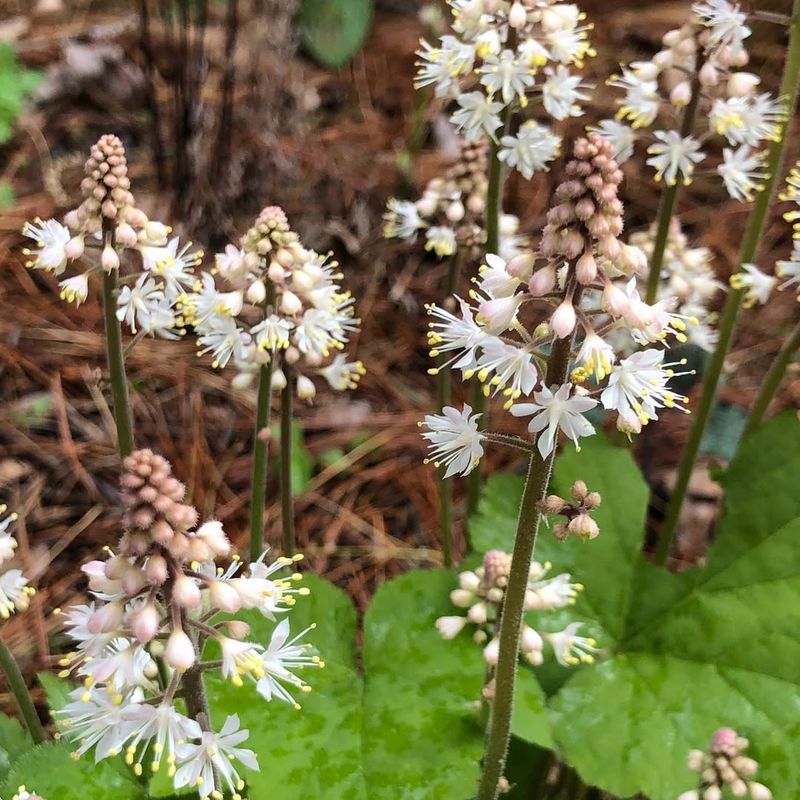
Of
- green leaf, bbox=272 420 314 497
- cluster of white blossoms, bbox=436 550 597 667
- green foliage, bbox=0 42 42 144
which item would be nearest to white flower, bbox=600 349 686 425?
cluster of white blossoms, bbox=436 550 597 667

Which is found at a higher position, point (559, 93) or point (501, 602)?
point (559, 93)

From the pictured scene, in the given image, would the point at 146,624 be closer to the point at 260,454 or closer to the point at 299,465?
the point at 260,454

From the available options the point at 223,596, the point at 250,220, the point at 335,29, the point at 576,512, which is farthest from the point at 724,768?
the point at 335,29

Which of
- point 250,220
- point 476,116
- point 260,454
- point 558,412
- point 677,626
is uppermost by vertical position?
point 476,116

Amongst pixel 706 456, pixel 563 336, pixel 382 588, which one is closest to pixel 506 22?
pixel 563 336

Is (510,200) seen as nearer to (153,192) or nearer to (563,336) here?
(153,192)

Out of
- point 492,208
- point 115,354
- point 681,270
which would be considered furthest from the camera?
point 681,270

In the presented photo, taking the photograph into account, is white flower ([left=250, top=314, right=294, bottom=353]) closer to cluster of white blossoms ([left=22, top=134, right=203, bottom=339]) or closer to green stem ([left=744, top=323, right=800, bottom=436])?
cluster of white blossoms ([left=22, top=134, right=203, bottom=339])
